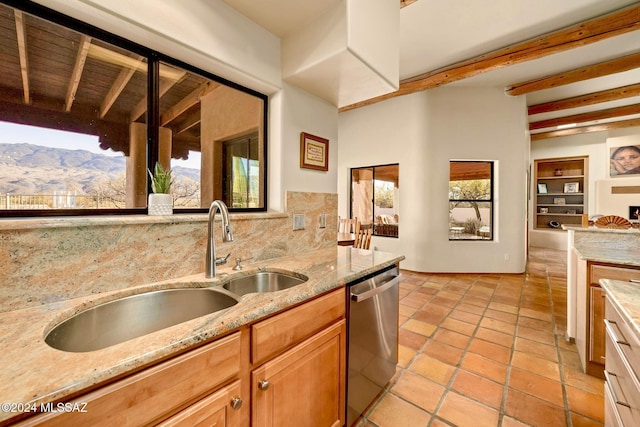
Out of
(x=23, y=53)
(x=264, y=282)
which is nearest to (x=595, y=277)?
(x=264, y=282)

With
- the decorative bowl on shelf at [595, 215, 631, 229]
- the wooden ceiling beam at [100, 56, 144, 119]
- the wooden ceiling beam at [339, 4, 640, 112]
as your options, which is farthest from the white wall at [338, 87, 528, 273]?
the wooden ceiling beam at [100, 56, 144, 119]

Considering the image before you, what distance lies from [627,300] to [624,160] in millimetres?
7132

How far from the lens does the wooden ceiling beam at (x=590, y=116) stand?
509 cm

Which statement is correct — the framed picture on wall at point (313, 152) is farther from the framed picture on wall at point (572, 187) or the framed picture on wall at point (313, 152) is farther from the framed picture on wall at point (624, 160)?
the framed picture on wall at point (572, 187)

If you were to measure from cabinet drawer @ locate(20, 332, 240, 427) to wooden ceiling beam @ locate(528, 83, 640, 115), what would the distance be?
6.59 metres

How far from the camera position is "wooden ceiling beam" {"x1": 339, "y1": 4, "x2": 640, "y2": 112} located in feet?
8.92

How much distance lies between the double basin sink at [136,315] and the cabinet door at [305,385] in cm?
32

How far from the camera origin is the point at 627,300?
105cm

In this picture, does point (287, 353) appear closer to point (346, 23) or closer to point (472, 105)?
point (346, 23)

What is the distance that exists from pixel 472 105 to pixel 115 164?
496 centimetres

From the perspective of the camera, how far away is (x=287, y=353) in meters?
1.08

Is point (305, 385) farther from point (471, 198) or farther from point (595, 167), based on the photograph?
point (595, 167)

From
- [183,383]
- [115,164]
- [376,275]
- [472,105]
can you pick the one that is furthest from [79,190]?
[472,105]

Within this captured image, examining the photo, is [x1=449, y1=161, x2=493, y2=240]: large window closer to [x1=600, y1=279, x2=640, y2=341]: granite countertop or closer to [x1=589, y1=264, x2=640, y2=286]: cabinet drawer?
[x1=589, y1=264, x2=640, y2=286]: cabinet drawer
